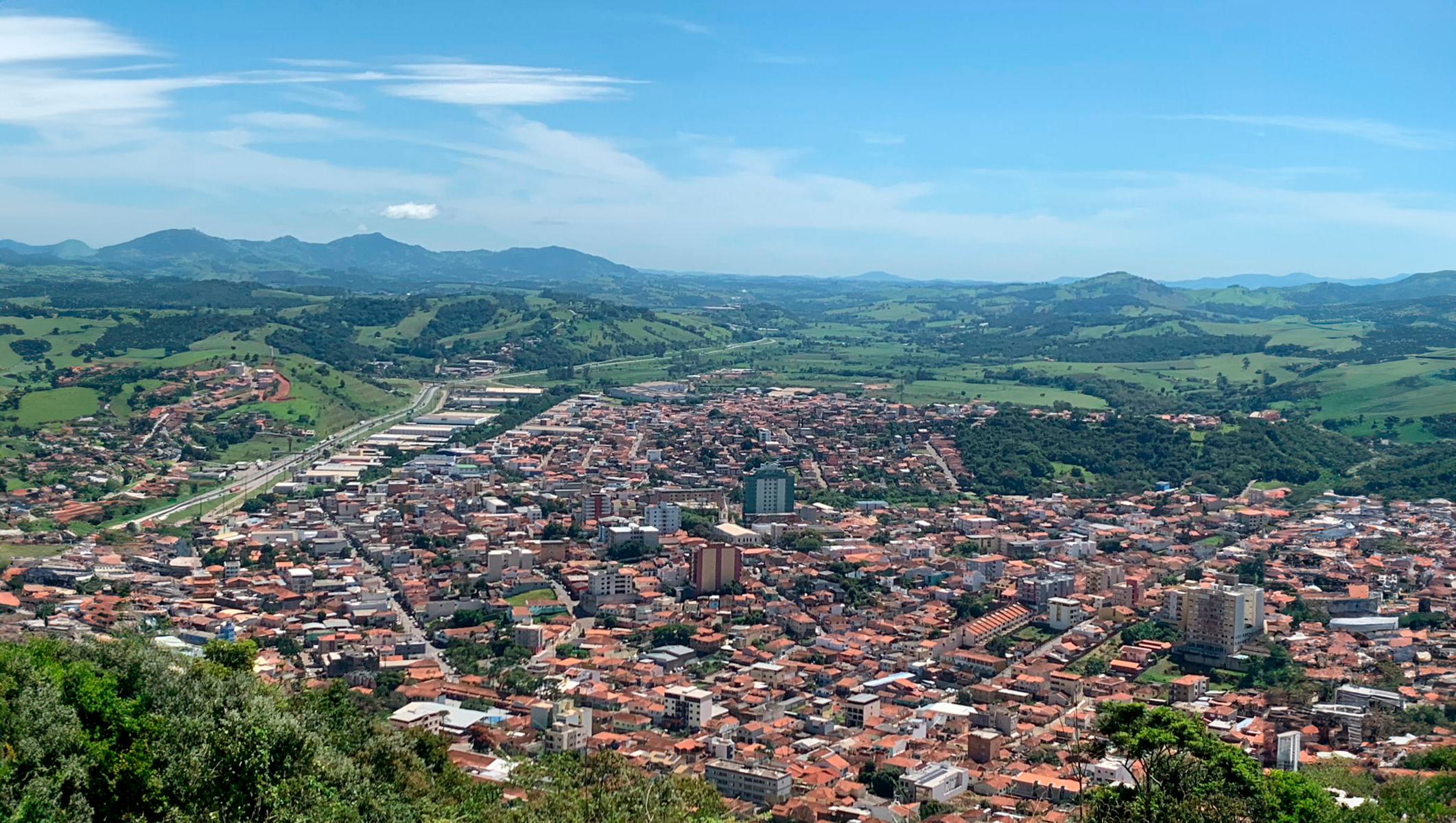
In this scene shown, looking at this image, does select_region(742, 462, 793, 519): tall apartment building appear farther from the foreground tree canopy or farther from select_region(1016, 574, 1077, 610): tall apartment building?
the foreground tree canopy

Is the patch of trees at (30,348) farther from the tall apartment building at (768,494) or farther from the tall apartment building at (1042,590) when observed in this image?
the tall apartment building at (1042,590)

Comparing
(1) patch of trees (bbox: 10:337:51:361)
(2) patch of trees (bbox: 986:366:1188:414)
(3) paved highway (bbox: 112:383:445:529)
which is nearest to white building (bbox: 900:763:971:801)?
(3) paved highway (bbox: 112:383:445:529)

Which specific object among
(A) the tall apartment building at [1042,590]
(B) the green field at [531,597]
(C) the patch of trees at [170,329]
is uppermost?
(C) the patch of trees at [170,329]

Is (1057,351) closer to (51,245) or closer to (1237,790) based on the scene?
(1237,790)

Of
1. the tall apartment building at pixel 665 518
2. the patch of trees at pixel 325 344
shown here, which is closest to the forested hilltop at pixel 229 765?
the tall apartment building at pixel 665 518

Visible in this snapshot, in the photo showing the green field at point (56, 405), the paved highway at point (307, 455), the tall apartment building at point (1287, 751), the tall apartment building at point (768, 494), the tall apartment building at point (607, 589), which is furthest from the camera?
the green field at point (56, 405)
